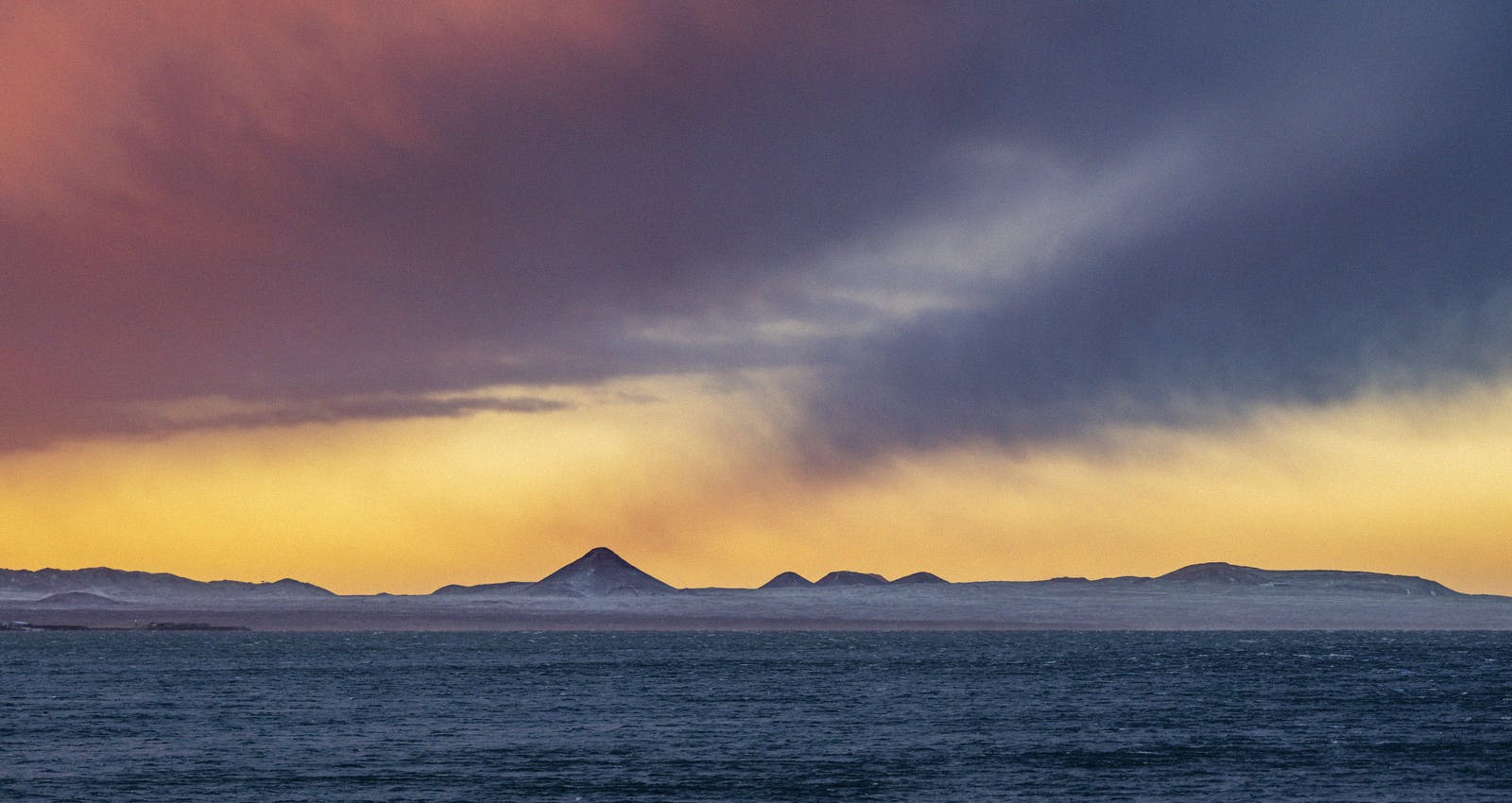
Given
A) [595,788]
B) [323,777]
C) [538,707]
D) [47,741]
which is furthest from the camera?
[538,707]

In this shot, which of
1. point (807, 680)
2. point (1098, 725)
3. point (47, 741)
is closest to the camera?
point (47, 741)

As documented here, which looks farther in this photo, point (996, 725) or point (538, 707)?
point (538, 707)

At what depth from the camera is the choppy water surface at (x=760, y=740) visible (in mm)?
71062

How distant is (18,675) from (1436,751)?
15979 cm

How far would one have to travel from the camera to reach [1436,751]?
85.9 metres

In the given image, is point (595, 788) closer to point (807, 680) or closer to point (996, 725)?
point (996, 725)

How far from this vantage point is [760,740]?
92500 millimetres

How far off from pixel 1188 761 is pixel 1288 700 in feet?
172

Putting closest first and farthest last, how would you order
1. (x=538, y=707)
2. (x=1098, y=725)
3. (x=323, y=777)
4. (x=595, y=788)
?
(x=595, y=788) < (x=323, y=777) < (x=1098, y=725) < (x=538, y=707)

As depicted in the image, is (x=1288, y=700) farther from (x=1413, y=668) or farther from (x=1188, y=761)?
(x=1413, y=668)

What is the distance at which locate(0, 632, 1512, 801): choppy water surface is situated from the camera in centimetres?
7106

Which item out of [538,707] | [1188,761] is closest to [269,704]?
[538,707]

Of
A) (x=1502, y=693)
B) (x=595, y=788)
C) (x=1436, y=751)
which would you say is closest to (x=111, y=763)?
(x=595, y=788)

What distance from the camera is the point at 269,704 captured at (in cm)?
12600
